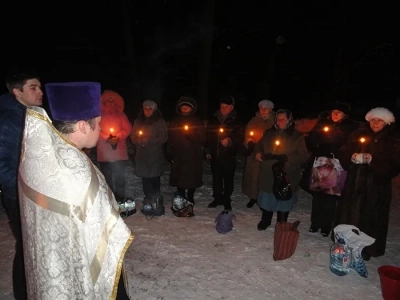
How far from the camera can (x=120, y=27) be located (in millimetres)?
18625

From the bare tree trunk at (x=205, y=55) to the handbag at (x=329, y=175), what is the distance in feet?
27.9

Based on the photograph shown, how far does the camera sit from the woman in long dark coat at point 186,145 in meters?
6.19

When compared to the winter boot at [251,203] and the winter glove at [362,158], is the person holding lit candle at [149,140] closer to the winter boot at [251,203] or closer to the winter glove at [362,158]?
the winter boot at [251,203]

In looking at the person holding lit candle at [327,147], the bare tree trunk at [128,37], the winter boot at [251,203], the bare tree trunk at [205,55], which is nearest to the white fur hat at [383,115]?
the person holding lit candle at [327,147]

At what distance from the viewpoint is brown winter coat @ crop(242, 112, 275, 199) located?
6.39m

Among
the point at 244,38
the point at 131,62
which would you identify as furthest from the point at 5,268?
the point at 244,38

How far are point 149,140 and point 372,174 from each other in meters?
3.61

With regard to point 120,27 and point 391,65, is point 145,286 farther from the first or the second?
point 391,65

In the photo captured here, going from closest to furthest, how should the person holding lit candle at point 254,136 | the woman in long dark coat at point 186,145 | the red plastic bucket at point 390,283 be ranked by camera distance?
1. the red plastic bucket at point 390,283
2. the woman in long dark coat at point 186,145
3. the person holding lit candle at point 254,136

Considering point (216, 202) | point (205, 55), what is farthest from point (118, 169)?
point (205, 55)

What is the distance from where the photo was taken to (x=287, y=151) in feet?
17.5

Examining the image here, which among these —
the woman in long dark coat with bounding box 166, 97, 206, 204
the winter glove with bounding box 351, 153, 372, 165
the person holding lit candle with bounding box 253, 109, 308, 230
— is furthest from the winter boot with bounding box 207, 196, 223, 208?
the winter glove with bounding box 351, 153, 372, 165

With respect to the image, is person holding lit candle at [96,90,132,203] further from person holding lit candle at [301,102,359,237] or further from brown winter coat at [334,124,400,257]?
brown winter coat at [334,124,400,257]

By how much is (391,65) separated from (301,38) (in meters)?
5.98
